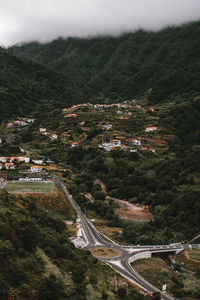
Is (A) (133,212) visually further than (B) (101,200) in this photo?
No

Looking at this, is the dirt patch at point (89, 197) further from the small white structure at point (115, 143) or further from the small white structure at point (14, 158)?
the small white structure at point (115, 143)

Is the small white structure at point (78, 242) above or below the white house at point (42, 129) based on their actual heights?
below

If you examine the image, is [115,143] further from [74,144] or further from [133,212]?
[133,212]

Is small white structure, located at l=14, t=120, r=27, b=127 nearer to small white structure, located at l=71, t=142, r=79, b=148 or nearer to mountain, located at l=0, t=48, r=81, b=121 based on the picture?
mountain, located at l=0, t=48, r=81, b=121

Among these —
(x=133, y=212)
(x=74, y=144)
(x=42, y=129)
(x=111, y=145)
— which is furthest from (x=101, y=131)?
(x=133, y=212)

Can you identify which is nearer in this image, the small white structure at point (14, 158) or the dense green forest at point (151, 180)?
the dense green forest at point (151, 180)

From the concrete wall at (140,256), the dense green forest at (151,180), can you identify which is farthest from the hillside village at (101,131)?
the concrete wall at (140,256)
